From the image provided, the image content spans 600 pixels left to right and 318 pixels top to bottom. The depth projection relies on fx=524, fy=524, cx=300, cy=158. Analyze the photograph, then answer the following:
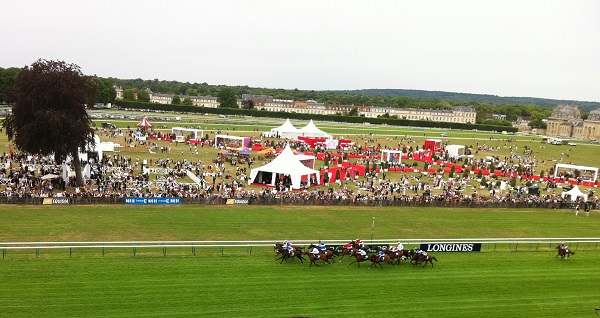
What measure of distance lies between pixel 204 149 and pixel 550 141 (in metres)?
61.0

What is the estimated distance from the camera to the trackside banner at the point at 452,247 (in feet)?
68.8

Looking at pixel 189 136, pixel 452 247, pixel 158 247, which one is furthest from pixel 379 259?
pixel 189 136

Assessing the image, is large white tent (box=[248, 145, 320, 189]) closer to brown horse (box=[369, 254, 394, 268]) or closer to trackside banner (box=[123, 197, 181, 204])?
trackside banner (box=[123, 197, 181, 204])

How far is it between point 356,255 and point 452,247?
4.97m

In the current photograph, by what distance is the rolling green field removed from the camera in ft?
47.5

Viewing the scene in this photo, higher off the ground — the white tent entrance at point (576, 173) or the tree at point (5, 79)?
the tree at point (5, 79)

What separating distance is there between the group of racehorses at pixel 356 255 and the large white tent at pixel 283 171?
1543 cm

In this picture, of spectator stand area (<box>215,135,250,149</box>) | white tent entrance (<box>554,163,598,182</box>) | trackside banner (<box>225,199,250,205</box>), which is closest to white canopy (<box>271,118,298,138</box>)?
spectator stand area (<box>215,135,250,149</box>)

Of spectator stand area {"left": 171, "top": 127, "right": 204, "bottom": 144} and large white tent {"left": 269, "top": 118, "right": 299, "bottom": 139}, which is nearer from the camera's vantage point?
spectator stand area {"left": 171, "top": 127, "right": 204, "bottom": 144}

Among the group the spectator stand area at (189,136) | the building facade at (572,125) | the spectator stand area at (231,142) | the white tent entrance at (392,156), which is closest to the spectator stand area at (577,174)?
the white tent entrance at (392,156)

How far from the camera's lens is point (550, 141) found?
285 feet

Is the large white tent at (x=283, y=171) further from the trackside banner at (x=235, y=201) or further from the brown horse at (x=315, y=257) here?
the brown horse at (x=315, y=257)

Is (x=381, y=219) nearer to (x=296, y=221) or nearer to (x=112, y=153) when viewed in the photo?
(x=296, y=221)

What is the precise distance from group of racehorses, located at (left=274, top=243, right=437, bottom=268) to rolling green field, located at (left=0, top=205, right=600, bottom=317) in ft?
1.06
